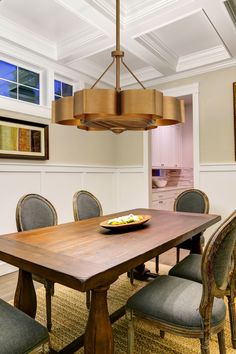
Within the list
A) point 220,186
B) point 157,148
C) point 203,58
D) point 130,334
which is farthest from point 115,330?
point 157,148

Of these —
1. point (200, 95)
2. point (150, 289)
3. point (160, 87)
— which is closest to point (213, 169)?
point (200, 95)

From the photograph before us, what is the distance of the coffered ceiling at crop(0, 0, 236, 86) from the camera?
8.49ft

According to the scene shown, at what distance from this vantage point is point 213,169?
3812 mm

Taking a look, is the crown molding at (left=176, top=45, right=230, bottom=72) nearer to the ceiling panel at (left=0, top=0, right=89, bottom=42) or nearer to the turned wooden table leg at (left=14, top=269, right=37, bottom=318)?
the ceiling panel at (left=0, top=0, right=89, bottom=42)

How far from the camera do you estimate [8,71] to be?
3277 millimetres

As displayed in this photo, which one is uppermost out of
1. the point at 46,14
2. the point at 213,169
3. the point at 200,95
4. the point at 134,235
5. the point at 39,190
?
the point at 46,14

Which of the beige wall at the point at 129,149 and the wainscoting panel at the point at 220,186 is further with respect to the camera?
the beige wall at the point at 129,149

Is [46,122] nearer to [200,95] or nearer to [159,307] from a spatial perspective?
[200,95]

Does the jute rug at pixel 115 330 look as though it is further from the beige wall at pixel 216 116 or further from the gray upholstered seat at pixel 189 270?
the beige wall at pixel 216 116

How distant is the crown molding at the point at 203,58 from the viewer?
11.6 feet

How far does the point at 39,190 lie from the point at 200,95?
8.78 feet

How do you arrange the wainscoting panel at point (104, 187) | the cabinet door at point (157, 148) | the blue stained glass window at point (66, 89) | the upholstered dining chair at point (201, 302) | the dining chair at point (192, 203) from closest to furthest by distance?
1. the upholstered dining chair at point (201, 302)
2. the dining chair at point (192, 203)
3. the blue stained glass window at point (66, 89)
4. the wainscoting panel at point (104, 187)
5. the cabinet door at point (157, 148)

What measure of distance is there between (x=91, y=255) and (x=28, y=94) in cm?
279

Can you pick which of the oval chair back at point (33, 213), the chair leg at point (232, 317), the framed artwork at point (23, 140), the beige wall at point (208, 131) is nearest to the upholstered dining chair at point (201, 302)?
the chair leg at point (232, 317)
